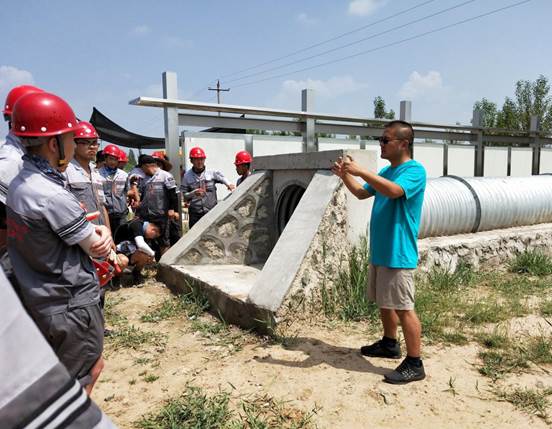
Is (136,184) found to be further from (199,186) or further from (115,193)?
(199,186)

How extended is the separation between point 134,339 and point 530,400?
3.24 meters

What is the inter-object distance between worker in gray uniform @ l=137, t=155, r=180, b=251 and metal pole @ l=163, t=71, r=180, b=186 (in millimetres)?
594

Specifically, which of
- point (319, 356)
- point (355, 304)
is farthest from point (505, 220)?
point (319, 356)

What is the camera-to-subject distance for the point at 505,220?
617 centimetres

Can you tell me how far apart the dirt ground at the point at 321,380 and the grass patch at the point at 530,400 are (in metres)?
0.05

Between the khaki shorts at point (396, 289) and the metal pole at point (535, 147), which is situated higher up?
the metal pole at point (535, 147)

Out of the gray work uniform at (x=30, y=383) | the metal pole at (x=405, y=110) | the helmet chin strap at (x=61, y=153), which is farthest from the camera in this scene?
the metal pole at (x=405, y=110)

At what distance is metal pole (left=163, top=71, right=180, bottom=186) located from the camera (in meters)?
6.64

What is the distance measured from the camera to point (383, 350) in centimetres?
331

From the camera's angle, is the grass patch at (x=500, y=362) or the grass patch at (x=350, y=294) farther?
the grass patch at (x=350, y=294)

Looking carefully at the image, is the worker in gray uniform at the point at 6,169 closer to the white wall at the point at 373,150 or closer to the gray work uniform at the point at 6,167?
the gray work uniform at the point at 6,167

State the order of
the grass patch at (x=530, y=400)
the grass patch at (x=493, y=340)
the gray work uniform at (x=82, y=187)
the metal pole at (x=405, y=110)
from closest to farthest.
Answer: the grass patch at (x=530, y=400) → the gray work uniform at (x=82, y=187) → the grass patch at (x=493, y=340) → the metal pole at (x=405, y=110)

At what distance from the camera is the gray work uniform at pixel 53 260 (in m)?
1.81

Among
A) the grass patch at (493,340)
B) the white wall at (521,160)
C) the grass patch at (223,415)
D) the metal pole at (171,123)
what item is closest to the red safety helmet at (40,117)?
the grass patch at (223,415)
